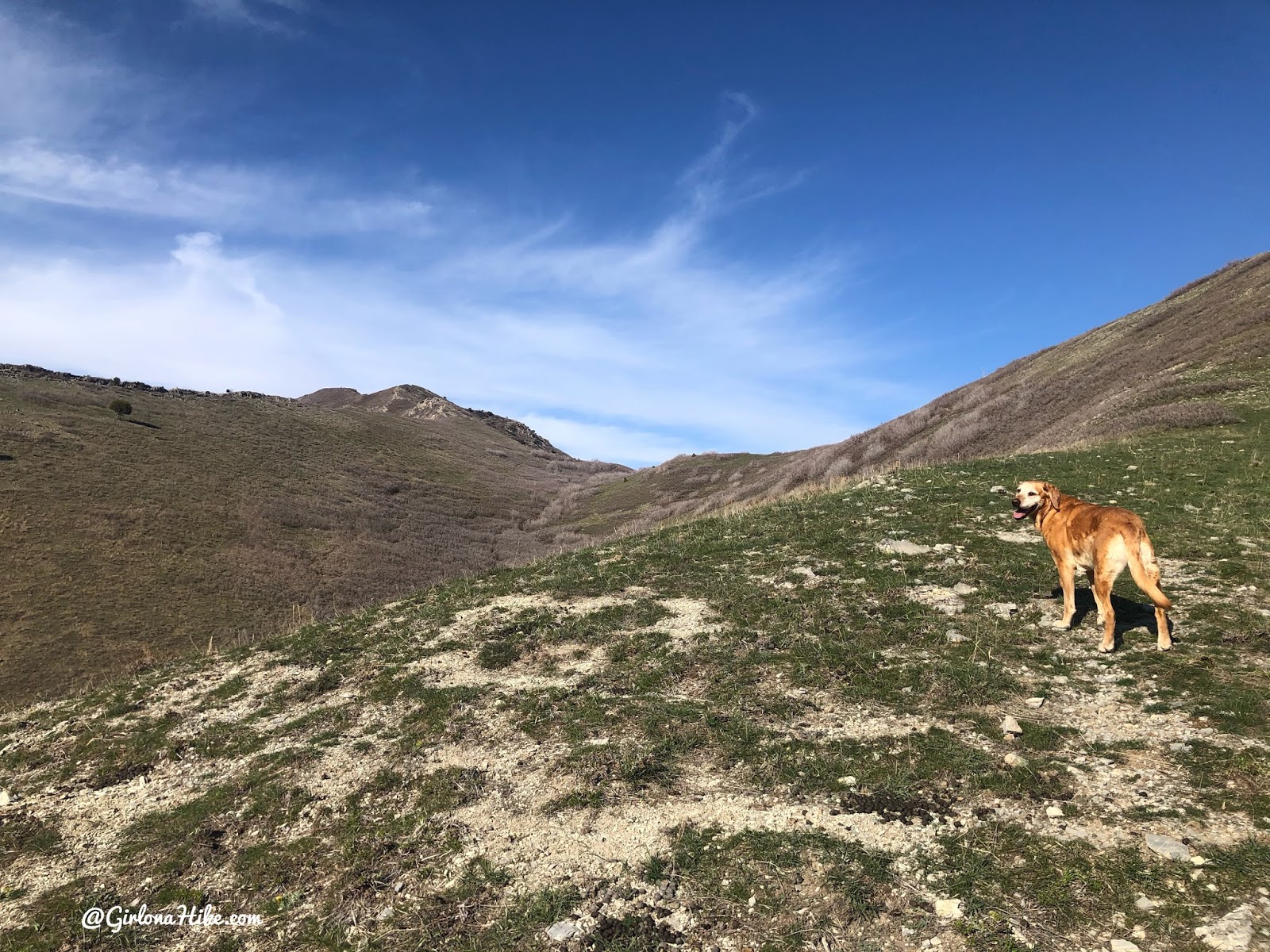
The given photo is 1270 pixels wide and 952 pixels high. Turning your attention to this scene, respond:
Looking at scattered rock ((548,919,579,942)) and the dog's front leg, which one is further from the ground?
the dog's front leg

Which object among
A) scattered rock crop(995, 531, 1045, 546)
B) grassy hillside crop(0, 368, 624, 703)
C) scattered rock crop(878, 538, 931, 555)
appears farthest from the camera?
grassy hillside crop(0, 368, 624, 703)

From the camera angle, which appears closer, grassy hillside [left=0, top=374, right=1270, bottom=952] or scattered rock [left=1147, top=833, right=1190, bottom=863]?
scattered rock [left=1147, top=833, right=1190, bottom=863]

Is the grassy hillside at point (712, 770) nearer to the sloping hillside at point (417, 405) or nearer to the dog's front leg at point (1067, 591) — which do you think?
the dog's front leg at point (1067, 591)

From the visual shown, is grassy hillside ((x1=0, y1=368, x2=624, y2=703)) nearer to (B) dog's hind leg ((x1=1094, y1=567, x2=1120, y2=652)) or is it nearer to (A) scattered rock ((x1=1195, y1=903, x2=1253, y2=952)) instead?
(A) scattered rock ((x1=1195, y1=903, x2=1253, y2=952))

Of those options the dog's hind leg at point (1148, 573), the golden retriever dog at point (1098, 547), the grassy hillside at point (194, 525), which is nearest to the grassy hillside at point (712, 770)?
the golden retriever dog at point (1098, 547)

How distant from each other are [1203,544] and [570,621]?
510 inches

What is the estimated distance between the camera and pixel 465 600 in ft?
52.4

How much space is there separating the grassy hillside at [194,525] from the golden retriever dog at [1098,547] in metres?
22.4

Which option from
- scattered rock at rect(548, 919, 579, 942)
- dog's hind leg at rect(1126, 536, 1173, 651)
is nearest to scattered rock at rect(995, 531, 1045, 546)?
dog's hind leg at rect(1126, 536, 1173, 651)

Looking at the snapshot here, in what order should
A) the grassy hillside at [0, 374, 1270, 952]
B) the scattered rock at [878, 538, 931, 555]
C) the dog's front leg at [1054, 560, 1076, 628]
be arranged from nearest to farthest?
the grassy hillside at [0, 374, 1270, 952] < the dog's front leg at [1054, 560, 1076, 628] < the scattered rock at [878, 538, 931, 555]

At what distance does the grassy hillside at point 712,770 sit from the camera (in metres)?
5.76

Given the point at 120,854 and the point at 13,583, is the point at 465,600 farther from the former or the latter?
the point at 13,583

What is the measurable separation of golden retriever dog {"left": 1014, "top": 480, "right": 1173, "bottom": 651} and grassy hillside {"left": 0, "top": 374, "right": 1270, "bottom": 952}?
0.62 meters

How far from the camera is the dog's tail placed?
8.55 metres
